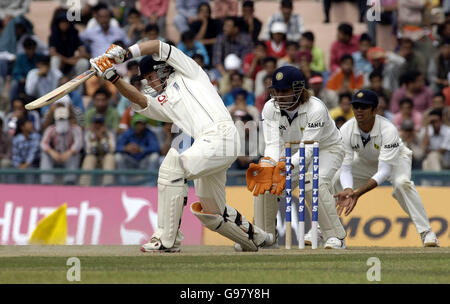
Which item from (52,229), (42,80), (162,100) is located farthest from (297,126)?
(42,80)

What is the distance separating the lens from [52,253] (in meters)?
10.3

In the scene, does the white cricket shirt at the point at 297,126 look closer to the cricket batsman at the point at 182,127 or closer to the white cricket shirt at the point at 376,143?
the white cricket shirt at the point at 376,143

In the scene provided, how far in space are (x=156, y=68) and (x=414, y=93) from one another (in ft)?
25.0

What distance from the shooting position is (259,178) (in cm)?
1037

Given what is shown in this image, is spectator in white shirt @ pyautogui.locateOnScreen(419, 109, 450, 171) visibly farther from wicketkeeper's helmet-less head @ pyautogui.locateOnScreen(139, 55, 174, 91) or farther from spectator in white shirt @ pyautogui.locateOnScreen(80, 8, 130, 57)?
wicketkeeper's helmet-less head @ pyautogui.locateOnScreen(139, 55, 174, 91)

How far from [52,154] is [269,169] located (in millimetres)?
5847

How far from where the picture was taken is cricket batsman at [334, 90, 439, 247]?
11.4 metres

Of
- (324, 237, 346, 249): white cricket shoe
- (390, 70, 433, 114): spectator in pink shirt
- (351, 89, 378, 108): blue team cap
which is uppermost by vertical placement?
(351, 89, 378, 108): blue team cap

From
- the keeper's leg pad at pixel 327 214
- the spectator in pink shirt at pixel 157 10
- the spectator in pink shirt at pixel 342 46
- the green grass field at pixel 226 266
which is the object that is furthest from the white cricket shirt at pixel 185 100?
the spectator in pink shirt at pixel 157 10

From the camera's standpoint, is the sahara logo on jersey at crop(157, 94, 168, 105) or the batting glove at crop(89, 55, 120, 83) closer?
the batting glove at crop(89, 55, 120, 83)

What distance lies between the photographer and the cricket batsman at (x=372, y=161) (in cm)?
1144

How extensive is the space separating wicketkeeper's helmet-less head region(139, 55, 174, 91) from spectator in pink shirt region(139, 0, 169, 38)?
8758 mm

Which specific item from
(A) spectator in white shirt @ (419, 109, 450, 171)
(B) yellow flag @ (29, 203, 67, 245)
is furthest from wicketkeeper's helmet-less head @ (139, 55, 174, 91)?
(A) spectator in white shirt @ (419, 109, 450, 171)
